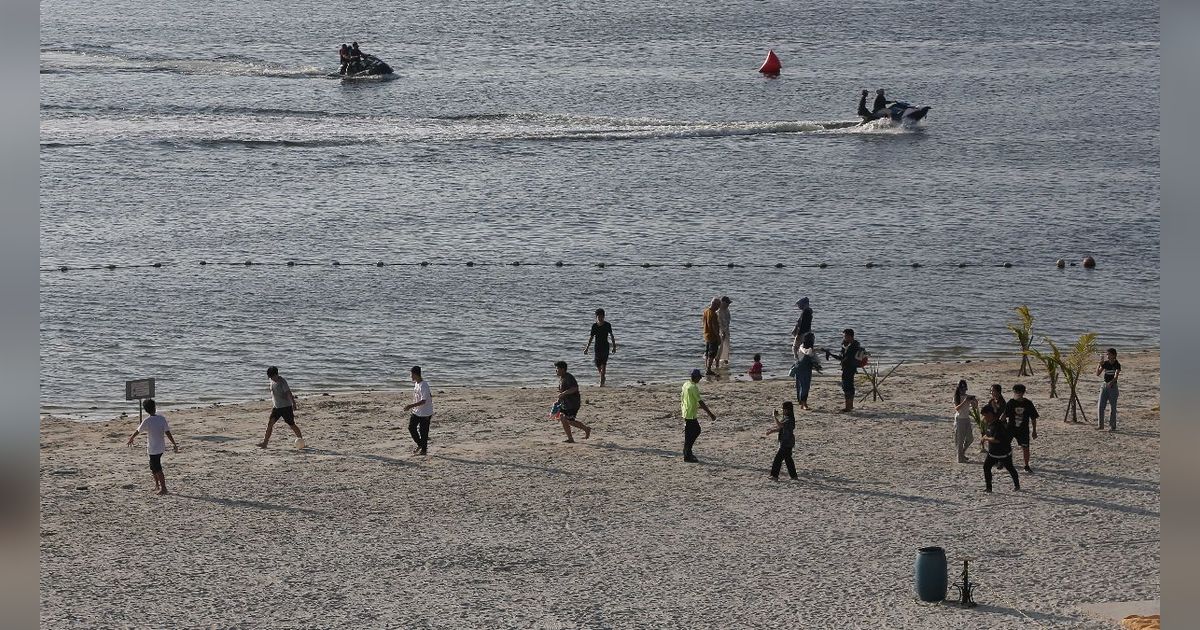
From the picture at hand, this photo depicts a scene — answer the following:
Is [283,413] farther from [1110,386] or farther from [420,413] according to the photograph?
[1110,386]

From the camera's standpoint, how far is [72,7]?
377 ft

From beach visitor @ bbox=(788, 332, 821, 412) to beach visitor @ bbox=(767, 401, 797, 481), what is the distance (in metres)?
3.09

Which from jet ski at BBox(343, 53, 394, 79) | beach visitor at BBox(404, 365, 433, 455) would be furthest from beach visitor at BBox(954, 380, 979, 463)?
jet ski at BBox(343, 53, 394, 79)

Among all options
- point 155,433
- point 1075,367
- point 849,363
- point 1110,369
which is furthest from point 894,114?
point 155,433

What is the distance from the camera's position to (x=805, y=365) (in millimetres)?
20344

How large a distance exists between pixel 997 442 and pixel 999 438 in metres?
0.05

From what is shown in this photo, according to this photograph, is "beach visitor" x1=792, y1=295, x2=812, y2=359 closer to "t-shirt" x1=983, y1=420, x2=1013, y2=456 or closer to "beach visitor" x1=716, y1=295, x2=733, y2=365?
"beach visitor" x1=716, y1=295, x2=733, y2=365

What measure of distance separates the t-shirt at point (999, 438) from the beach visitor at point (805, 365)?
418cm

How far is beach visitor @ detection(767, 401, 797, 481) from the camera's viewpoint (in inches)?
658

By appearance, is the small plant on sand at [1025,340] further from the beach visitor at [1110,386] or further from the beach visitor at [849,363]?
the beach visitor at [849,363]

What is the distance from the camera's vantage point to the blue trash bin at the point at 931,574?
12969mm

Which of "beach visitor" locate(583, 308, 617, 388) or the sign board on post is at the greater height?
"beach visitor" locate(583, 308, 617, 388)

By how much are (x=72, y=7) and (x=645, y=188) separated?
85748mm

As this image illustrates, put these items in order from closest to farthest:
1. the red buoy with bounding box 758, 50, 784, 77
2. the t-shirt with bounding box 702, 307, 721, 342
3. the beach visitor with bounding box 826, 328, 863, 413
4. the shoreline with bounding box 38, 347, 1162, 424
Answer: the beach visitor with bounding box 826, 328, 863, 413, the shoreline with bounding box 38, 347, 1162, 424, the t-shirt with bounding box 702, 307, 721, 342, the red buoy with bounding box 758, 50, 784, 77
